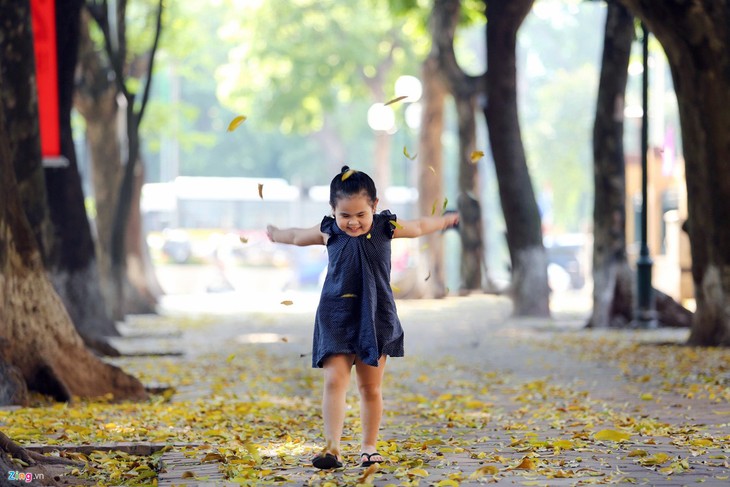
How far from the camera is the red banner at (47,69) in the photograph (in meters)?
15.5

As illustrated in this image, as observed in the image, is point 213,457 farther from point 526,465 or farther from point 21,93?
point 21,93

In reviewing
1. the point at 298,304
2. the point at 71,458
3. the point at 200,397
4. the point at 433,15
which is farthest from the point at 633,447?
the point at 298,304

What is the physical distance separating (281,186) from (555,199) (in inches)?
802

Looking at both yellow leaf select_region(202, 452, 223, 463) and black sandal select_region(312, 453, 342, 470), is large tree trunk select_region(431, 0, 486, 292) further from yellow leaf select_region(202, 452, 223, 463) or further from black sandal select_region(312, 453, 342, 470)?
black sandal select_region(312, 453, 342, 470)

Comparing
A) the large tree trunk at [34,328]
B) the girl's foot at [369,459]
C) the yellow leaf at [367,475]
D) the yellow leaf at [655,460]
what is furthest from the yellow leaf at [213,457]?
the large tree trunk at [34,328]

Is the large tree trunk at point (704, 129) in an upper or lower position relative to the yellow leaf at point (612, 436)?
upper

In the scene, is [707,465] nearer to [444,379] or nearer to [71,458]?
[71,458]

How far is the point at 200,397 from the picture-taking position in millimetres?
11562

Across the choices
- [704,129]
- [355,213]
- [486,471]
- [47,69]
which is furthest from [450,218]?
[47,69]

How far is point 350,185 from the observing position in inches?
282

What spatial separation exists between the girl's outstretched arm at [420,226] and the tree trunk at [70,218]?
335 inches

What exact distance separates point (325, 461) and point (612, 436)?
2055mm

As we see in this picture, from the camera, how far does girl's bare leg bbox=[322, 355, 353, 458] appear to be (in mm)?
7191

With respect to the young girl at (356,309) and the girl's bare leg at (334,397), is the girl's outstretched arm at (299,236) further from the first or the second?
the girl's bare leg at (334,397)
